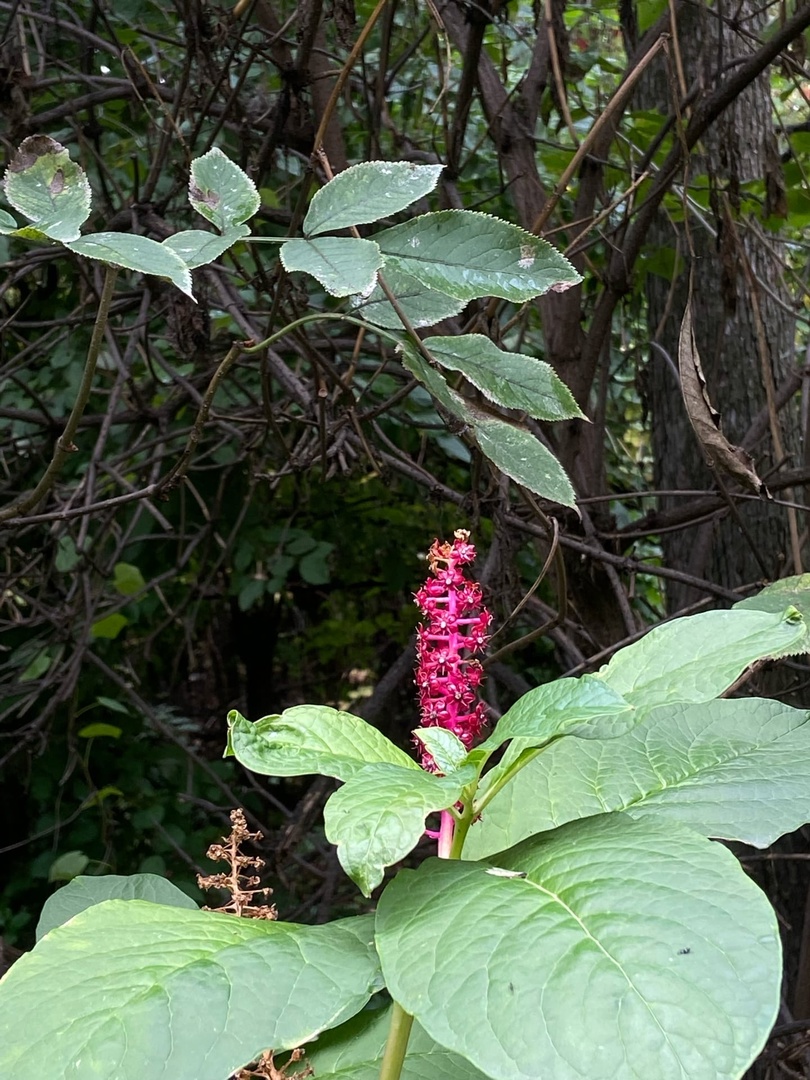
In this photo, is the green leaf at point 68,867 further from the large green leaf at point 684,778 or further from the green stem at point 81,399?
the large green leaf at point 684,778

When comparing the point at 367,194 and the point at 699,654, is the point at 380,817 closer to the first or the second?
the point at 699,654

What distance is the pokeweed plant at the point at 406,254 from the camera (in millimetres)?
572

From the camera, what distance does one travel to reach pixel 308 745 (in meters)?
0.48

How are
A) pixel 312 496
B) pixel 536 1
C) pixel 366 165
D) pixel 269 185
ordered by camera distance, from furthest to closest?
pixel 312 496, pixel 269 185, pixel 536 1, pixel 366 165

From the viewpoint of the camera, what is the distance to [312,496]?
2.34 meters

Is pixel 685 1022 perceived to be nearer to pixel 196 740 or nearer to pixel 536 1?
pixel 536 1

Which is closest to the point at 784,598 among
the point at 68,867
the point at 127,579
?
the point at 127,579

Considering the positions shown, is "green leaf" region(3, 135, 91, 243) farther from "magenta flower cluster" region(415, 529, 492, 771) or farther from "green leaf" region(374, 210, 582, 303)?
"magenta flower cluster" region(415, 529, 492, 771)

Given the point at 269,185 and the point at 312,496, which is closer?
the point at 269,185

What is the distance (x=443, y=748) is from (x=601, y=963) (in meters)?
0.14

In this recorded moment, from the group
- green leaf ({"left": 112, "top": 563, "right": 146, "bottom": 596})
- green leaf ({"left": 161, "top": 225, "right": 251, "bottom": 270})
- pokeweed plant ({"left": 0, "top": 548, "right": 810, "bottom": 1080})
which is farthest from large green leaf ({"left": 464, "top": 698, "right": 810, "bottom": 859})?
green leaf ({"left": 112, "top": 563, "right": 146, "bottom": 596})

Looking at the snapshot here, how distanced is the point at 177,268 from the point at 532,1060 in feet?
1.37

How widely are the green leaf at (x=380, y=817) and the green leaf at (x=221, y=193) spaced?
37 centimetres

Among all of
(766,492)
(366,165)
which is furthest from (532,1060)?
(766,492)
